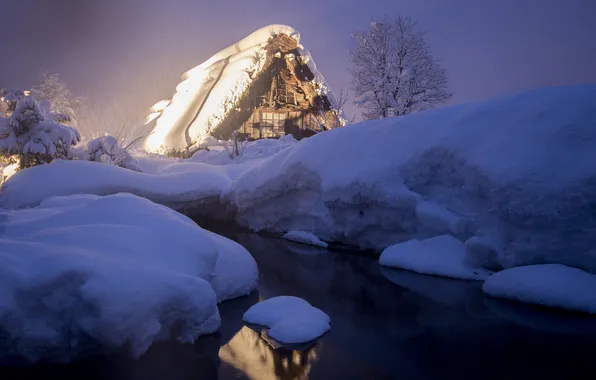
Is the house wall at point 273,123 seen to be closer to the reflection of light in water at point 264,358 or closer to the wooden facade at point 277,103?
the wooden facade at point 277,103

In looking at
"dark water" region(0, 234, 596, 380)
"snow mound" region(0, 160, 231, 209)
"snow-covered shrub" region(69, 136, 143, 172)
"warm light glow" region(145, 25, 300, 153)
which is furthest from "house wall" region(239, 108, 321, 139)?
"dark water" region(0, 234, 596, 380)

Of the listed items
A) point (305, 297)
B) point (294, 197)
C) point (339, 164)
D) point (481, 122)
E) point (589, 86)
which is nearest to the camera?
point (305, 297)

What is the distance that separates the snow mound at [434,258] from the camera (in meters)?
6.34

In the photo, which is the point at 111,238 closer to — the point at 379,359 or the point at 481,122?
the point at 379,359

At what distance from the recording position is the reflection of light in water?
10.8 ft

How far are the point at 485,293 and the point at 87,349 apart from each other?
481 centimetres

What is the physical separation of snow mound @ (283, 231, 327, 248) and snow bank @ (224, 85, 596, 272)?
6.5 inches

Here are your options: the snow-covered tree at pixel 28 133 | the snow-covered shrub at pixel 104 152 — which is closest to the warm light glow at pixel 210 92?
the snow-covered shrub at pixel 104 152

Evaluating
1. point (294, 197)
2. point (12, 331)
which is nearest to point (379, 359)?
point (12, 331)

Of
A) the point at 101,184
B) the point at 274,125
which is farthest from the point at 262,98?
the point at 101,184

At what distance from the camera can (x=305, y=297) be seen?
5332 millimetres

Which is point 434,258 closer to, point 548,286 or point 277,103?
point 548,286

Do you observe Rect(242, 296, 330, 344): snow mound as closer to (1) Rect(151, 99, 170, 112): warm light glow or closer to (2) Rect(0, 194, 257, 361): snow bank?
(2) Rect(0, 194, 257, 361): snow bank

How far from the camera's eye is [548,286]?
5160 mm
